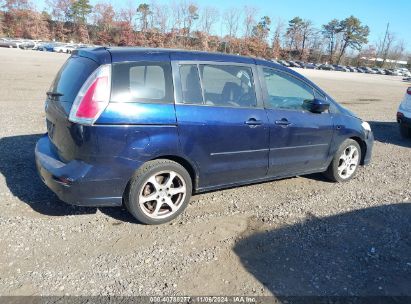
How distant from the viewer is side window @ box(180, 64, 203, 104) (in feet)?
12.9

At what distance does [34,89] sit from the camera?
14.0m

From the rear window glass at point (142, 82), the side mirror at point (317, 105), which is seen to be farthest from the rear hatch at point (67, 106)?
the side mirror at point (317, 105)

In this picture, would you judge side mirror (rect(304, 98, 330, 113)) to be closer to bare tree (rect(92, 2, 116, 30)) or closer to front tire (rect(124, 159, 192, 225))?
front tire (rect(124, 159, 192, 225))

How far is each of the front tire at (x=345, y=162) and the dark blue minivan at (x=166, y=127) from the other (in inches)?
25.6

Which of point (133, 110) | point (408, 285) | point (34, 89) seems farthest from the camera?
point (34, 89)

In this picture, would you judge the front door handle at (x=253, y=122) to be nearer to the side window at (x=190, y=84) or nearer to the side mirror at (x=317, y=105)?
the side window at (x=190, y=84)

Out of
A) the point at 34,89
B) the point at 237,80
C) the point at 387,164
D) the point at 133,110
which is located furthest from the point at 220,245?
the point at 34,89

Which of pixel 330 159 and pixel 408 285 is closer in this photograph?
pixel 408 285

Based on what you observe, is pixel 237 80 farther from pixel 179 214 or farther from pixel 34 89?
pixel 34 89

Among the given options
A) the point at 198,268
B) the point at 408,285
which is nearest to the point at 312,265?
the point at 408,285

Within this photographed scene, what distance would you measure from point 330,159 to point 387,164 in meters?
2.01

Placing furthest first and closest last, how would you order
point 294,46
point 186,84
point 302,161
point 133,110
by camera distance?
point 294,46 → point 302,161 → point 186,84 → point 133,110

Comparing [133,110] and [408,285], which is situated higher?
[133,110]

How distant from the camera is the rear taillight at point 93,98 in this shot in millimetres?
3438
